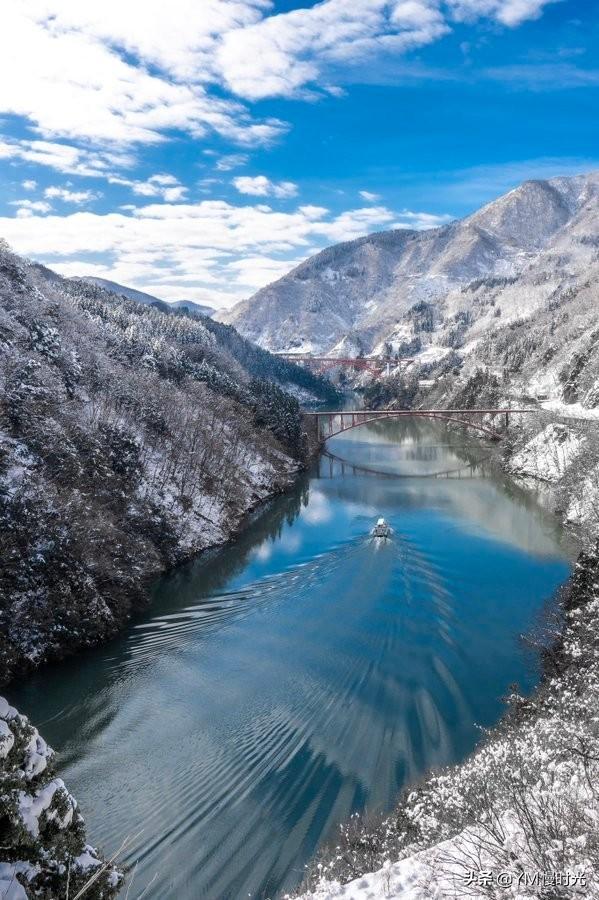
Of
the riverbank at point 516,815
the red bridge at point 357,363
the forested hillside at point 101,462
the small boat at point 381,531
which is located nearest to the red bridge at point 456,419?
the forested hillside at point 101,462

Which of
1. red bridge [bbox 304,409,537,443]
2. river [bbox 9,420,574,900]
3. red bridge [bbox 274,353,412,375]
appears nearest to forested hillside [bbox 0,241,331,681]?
river [bbox 9,420,574,900]

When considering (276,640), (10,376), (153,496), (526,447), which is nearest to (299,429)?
(526,447)

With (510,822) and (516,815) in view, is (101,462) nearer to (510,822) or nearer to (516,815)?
(510,822)

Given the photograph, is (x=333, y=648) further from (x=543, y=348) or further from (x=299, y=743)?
(x=543, y=348)

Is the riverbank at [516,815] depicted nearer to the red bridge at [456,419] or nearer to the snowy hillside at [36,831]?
the snowy hillside at [36,831]

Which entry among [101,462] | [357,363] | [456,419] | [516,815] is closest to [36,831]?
[516,815]
